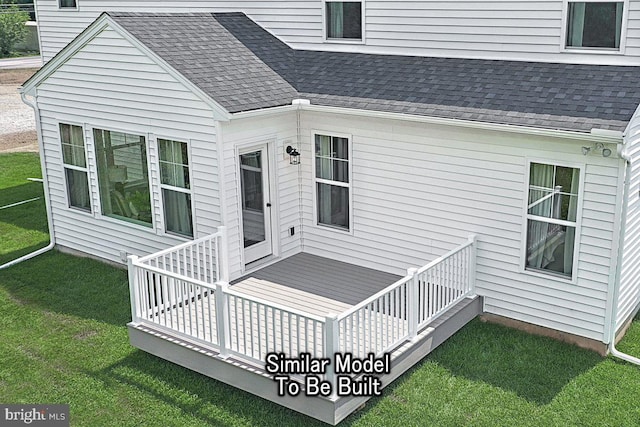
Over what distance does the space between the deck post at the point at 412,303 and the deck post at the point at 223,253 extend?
2.88 meters

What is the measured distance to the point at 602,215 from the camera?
27.7ft

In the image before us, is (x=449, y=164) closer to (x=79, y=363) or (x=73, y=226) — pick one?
(x=79, y=363)

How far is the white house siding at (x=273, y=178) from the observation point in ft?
32.5

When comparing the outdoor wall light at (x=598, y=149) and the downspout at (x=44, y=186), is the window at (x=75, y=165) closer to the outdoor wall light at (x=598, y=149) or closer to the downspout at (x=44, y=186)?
the downspout at (x=44, y=186)

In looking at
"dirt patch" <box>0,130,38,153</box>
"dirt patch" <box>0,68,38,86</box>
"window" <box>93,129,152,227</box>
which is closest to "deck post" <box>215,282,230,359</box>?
"window" <box>93,129,152,227</box>

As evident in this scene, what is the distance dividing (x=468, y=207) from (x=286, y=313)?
9.47ft

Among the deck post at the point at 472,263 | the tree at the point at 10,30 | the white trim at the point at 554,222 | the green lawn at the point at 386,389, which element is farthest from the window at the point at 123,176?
the tree at the point at 10,30

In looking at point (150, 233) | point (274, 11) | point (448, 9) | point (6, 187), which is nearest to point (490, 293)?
point (448, 9)

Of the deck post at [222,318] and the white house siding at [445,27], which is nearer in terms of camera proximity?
the deck post at [222,318]

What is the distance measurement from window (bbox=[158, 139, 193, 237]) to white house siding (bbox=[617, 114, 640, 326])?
599cm

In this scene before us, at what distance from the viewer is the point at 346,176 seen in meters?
10.8

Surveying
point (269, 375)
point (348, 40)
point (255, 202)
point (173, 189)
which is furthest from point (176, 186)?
point (269, 375)

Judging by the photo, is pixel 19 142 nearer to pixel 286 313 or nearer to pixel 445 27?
pixel 445 27

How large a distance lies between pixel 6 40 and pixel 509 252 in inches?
1818
